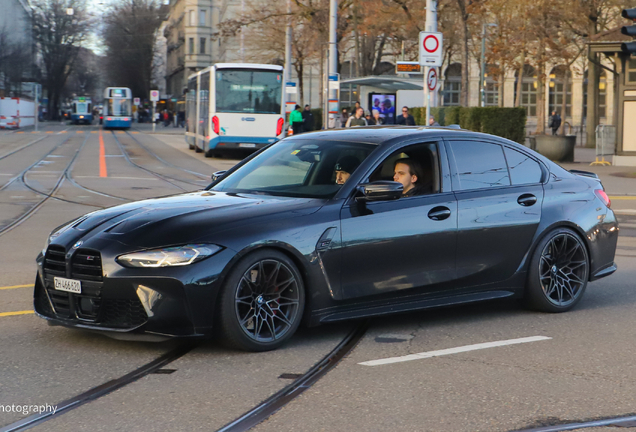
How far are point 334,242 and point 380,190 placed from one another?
0.46 meters

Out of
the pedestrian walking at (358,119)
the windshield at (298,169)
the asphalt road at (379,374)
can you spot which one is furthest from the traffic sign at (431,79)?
the windshield at (298,169)

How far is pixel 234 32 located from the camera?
131ft

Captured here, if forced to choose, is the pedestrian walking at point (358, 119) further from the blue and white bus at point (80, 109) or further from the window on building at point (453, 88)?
the blue and white bus at point (80, 109)

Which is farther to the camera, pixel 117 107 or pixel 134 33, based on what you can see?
pixel 134 33

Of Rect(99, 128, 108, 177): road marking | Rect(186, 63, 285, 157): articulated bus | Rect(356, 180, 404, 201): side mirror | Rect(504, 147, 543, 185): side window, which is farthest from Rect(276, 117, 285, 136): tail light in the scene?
Rect(356, 180, 404, 201): side mirror

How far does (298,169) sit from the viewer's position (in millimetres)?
6832

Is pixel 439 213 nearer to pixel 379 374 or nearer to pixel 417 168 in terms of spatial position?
pixel 417 168

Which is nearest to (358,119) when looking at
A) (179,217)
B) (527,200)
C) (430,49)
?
(430,49)

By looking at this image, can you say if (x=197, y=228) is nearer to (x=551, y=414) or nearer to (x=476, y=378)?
(x=476, y=378)

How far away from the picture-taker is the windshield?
6434 millimetres

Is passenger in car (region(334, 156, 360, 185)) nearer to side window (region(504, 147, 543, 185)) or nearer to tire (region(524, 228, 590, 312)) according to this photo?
side window (region(504, 147, 543, 185))

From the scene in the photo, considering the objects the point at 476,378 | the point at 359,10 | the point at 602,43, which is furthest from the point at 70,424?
the point at 359,10

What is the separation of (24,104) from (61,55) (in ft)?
74.0

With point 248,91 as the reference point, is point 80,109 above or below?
above
